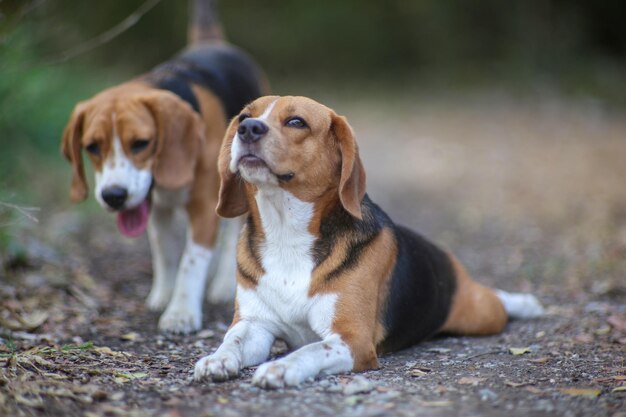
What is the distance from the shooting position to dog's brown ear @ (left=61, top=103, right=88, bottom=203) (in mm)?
5359

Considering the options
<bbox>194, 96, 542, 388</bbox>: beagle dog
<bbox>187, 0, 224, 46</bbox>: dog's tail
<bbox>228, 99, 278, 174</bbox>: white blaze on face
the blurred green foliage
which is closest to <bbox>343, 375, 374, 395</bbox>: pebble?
<bbox>194, 96, 542, 388</bbox>: beagle dog

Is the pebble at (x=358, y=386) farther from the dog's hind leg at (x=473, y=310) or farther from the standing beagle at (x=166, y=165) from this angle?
the standing beagle at (x=166, y=165)

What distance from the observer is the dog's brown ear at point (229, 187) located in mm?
4395

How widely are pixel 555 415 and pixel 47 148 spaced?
21.0 feet

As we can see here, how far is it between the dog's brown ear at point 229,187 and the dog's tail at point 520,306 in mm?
1873

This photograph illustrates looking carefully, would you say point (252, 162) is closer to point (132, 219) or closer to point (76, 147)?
point (132, 219)

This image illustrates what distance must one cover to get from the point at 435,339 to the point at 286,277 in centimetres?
123

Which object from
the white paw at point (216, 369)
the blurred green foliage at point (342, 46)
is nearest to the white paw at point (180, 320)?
the white paw at point (216, 369)

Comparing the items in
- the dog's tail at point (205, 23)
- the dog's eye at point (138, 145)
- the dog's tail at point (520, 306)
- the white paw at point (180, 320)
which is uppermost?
the dog's tail at point (205, 23)

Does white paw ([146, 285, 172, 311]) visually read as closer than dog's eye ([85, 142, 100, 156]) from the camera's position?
No

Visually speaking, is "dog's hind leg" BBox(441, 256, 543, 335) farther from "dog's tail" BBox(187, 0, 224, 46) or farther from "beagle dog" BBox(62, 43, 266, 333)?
"dog's tail" BBox(187, 0, 224, 46)

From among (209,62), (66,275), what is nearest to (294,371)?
(66,275)

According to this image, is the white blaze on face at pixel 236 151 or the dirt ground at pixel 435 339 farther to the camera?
the white blaze on face at pixel 236 151

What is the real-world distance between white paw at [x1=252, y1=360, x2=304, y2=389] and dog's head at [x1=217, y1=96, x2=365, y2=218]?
0.82m
